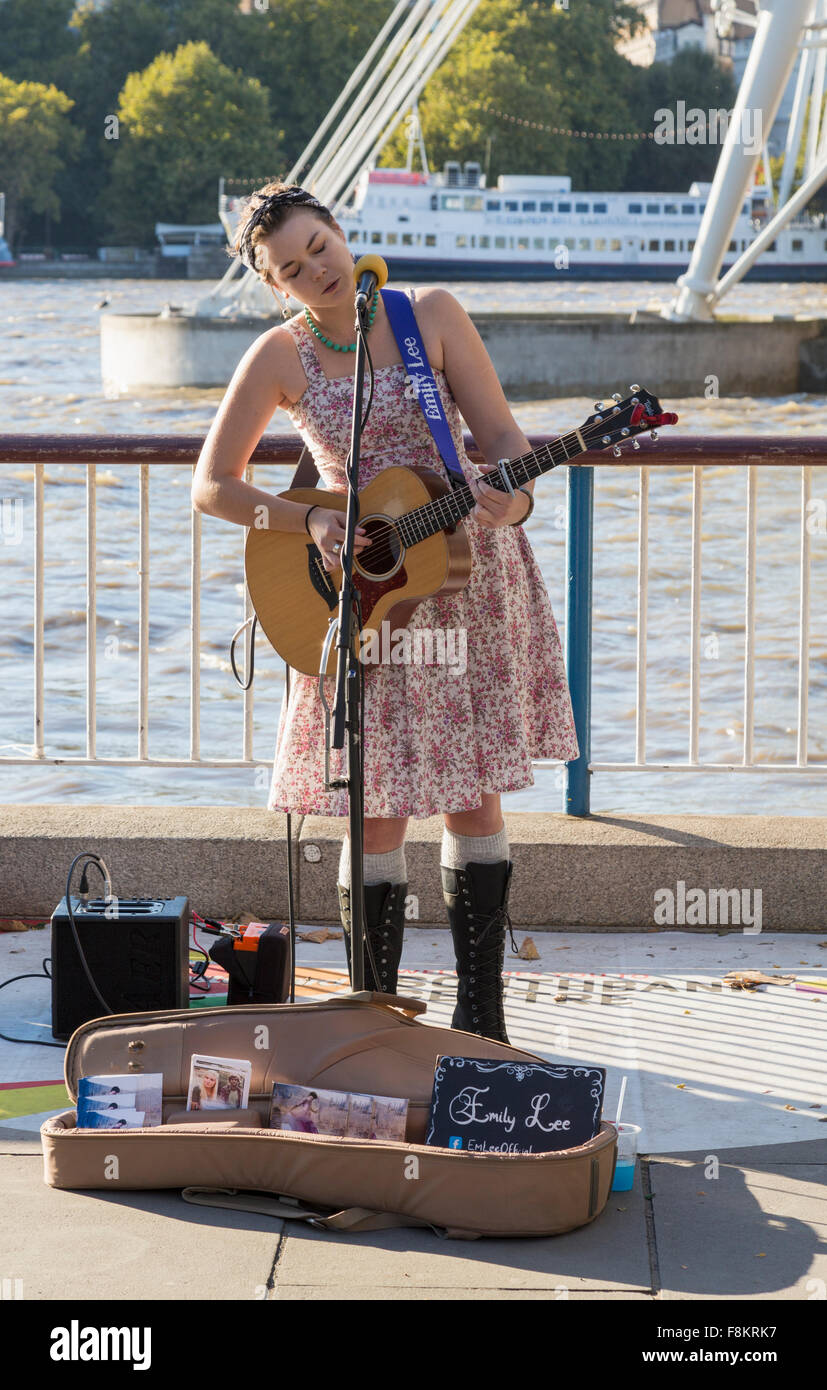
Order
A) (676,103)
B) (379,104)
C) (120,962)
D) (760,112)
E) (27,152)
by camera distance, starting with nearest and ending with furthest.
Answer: (120,962)
(760,112)
(379,104)
(27,152)
(676,103)

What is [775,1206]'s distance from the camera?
8.71 feet

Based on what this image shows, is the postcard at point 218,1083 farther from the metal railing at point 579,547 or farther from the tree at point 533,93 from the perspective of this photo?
the tree at point 533,93

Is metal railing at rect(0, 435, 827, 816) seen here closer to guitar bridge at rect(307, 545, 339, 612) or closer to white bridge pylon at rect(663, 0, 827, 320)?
guitar bridge at rect(307, 545, 339, 612)

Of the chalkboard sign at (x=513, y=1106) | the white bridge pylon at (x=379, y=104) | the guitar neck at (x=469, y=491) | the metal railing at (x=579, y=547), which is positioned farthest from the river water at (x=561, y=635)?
the white bridge pylon at (x=379, y=104)

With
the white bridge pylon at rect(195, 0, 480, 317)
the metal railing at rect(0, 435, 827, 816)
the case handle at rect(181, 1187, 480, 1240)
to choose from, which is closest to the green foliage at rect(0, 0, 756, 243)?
the white bridge pylon at rect(195, 0, 480, 317)

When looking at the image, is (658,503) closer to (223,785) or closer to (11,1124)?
(223,785)

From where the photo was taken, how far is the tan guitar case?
2521mm

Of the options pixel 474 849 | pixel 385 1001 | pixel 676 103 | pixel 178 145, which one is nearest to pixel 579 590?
pixel 474 849

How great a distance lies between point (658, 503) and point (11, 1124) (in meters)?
18.2

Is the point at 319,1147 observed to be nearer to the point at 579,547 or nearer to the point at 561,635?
the point at 579,547

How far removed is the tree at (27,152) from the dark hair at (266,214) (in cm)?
8775

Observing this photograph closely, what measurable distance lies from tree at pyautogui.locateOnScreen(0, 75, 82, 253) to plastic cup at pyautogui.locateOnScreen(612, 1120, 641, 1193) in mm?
88376

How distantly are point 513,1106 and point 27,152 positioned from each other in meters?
92.0

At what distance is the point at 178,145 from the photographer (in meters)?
87.4
